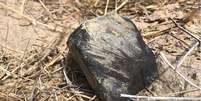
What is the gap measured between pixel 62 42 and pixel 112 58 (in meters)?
0.49

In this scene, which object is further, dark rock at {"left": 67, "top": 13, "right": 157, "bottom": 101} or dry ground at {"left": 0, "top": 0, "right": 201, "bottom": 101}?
dry ground at {"left": 0, "top": 0, "right": 201, "bottom": 101}

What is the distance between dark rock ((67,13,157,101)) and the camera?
7.00 ft

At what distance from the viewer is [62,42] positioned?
101 inches

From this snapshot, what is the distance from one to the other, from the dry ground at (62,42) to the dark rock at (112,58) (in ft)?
0.31

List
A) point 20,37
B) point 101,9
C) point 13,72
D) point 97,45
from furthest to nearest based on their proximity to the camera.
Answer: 1. point 101,9
2. point 20,37
3. point 13,72
4. point 97,45

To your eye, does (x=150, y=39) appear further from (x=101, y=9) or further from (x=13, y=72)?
(x=13, y=72)

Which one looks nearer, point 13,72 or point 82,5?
point 13,72

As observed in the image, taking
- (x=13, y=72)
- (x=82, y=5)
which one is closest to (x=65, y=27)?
(x=82, y=5)

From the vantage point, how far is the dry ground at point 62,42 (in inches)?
88.7

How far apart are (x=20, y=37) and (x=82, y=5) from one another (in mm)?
464

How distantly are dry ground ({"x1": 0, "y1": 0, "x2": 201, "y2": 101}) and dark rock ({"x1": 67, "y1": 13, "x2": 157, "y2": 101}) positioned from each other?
94 millimetres

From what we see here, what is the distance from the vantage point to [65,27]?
105 inches

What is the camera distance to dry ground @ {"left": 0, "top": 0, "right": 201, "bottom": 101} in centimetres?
225

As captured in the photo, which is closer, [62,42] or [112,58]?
[112,58]
